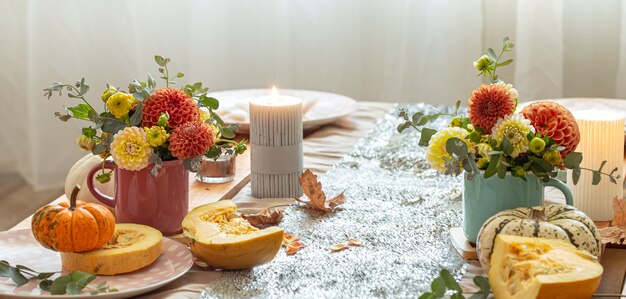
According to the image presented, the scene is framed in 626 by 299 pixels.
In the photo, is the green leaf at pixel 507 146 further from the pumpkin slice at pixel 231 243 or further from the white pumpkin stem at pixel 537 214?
the pumpkin slice at pixel 231 243

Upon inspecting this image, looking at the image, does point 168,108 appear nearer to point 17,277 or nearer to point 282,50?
point 17,277

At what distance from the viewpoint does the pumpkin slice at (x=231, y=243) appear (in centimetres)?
102

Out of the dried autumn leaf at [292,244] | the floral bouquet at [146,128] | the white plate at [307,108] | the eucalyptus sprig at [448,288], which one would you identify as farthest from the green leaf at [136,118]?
the white plate at [307,108]

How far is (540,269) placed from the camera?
0.88 metres

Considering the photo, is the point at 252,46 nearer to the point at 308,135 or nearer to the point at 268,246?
the point at 308,135

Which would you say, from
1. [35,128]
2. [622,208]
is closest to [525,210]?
[622,208]

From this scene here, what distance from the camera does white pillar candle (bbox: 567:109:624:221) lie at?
4.20 feet

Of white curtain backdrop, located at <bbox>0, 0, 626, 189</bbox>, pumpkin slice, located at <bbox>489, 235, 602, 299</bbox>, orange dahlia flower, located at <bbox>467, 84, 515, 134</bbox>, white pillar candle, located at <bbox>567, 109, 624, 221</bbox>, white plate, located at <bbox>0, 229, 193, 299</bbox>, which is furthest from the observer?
white curtain backdrop, located at <bbox>0, 0, 626, 189</bbox>

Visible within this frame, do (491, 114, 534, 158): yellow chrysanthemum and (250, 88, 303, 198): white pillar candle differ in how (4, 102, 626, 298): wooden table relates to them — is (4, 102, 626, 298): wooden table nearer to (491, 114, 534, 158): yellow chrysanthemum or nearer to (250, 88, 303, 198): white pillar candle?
(250, 88, 303, 198): white pillar candle

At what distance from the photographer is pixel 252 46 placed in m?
3.20

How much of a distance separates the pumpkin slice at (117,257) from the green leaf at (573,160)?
1.65 ft

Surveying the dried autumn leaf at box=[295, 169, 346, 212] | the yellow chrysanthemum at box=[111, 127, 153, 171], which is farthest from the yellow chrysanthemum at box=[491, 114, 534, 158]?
the yellow chrysanthemum at box=[111, 127, 153, 171]

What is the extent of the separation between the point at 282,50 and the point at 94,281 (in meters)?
2.20

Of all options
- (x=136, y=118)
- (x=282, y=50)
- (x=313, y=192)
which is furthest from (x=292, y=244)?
(x=282, y=50)
